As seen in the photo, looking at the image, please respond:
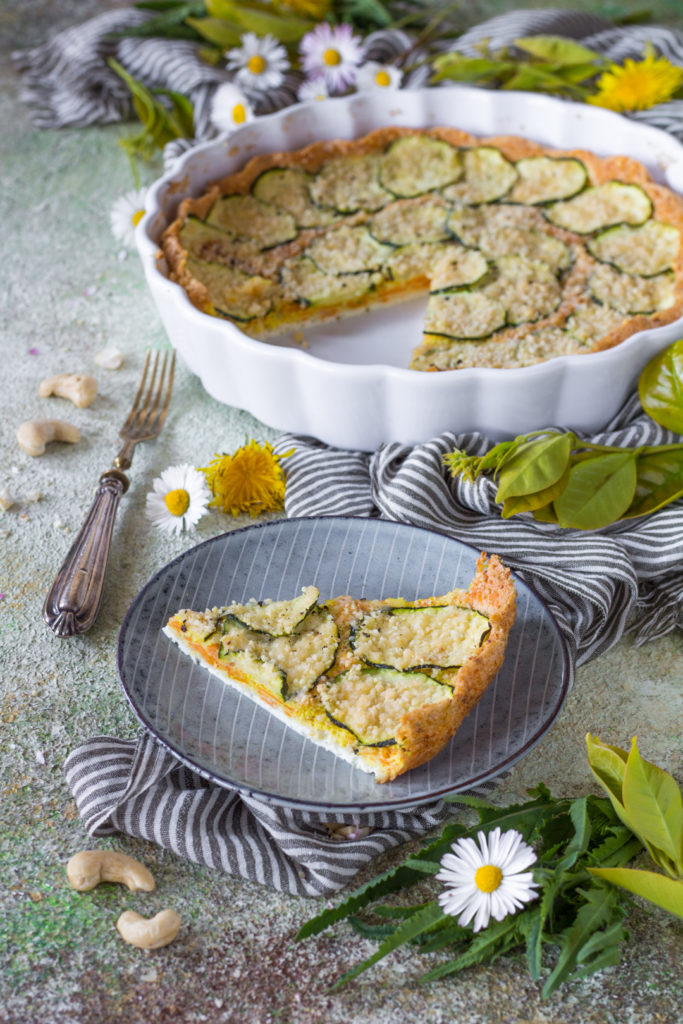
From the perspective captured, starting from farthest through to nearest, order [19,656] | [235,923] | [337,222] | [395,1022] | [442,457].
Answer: [337,222], [442,457], [19,656], [235,923], [395,1022]

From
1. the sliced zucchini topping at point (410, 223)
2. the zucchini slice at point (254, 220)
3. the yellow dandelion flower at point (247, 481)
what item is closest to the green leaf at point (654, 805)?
the yellow dandelion flower at point (247, 481)

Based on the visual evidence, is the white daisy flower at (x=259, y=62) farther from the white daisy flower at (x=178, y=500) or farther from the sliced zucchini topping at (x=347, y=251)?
the white daisy flower at (x=178, y=500)

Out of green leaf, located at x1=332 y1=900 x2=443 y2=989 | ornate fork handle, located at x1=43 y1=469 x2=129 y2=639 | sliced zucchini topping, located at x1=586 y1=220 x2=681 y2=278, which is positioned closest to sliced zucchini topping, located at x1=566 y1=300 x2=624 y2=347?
sliced zucchini topping, located at x1=586 y1=220 x2=681 y2=278

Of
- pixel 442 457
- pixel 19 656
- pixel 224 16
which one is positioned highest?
pixel 224 16

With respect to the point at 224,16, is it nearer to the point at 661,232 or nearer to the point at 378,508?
the point at 661,232

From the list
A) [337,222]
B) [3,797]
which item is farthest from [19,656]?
[337,222]

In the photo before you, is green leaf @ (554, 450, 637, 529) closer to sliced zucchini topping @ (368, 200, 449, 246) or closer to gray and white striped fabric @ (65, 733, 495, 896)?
gray and white striped fabric @ (65, 733, 495, 896)
